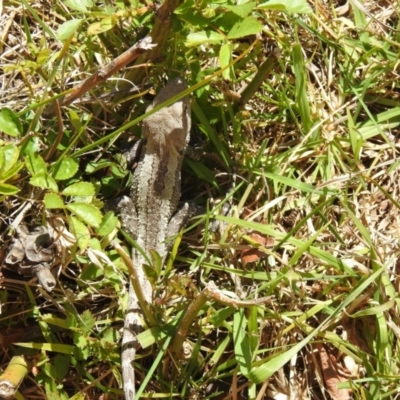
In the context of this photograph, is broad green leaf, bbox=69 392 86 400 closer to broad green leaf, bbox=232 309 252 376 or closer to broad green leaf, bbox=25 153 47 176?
broad green leaf, bbox=232 309 252 376

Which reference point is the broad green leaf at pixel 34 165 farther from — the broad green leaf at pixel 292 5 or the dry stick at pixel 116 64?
the broad green leaf at pixel 292 5

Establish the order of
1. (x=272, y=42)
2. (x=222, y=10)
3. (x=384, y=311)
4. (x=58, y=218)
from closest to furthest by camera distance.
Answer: (x=222, y=10) < (x=58, y=218) < (x=384, y=311) < (x=272, y=42)

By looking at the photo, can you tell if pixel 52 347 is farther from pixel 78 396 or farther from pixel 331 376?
pixel 331 376

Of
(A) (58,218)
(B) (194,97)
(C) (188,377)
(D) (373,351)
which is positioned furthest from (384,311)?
(A) (58,218)

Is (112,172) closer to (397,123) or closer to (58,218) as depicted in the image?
(58,218)

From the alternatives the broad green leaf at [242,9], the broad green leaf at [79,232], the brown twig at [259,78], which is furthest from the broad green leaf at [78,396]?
the broad green leaf at [242,9]

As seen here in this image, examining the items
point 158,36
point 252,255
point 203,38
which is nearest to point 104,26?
point 158,36
